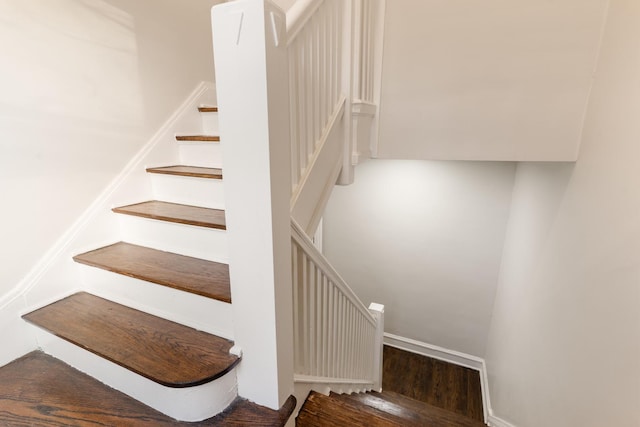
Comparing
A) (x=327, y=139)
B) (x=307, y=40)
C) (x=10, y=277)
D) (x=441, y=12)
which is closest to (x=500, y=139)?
(x=441, y=12)

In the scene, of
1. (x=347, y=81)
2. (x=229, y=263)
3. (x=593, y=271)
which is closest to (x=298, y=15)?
(x=347, y=81)

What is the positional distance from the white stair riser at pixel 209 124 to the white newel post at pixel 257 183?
134 centimetres

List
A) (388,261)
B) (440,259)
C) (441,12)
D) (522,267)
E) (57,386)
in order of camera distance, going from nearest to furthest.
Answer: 1. (57,386)
2. (441,12)
3. (522,267)
4. (440,259)
5. (388,261)

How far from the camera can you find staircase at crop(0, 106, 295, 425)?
984mm

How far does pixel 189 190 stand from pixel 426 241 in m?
2.63

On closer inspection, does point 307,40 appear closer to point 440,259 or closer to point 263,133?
point 263,133

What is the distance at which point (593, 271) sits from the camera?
1.42 m

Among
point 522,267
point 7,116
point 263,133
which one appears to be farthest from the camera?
point 522,267

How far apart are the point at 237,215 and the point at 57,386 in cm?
93

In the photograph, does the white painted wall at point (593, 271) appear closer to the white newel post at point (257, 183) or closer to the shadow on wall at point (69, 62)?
the white newel post at point (257, 183)

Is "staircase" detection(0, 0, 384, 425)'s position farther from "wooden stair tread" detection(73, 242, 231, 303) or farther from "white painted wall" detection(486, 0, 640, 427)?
"white painted wall" detection(486, 0, 640, 427)

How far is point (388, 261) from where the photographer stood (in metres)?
3.68

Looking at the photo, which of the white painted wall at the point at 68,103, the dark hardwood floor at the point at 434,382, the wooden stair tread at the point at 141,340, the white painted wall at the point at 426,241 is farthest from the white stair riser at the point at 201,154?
the dark hardwood floor at the point at 434,382

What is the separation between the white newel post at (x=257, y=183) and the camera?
0.79 meters
